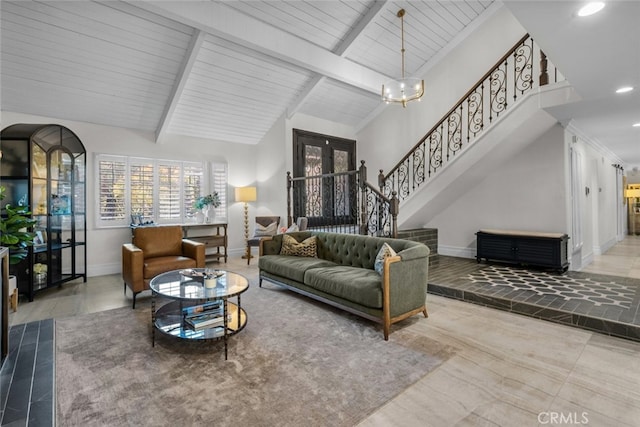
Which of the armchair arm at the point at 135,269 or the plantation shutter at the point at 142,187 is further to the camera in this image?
the plantation shutter at the point at 142,187

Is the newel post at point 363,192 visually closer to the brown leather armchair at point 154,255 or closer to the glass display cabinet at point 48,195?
the brown leather armchair at point 154,255

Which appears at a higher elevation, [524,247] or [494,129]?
[494,129]

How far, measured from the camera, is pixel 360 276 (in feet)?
11.6

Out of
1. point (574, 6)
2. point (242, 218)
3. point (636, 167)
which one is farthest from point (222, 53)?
point (636, 167)

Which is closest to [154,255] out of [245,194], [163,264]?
[163,264]

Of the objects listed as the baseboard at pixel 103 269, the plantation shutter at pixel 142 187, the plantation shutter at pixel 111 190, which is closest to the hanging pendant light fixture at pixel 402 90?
the plantation shutter at pixel 142 187

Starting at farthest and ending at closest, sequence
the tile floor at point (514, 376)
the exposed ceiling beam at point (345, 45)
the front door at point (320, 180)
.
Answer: the front door at point (320, 180) → the exposed ceiling beam at point (345, 45) → the tile floor at point (514, 376)

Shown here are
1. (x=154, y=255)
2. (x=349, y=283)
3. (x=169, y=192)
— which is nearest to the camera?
(x=349, y=283)

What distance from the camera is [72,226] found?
5.15 m

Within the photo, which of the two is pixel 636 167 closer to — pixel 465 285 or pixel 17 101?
pixel 465 285

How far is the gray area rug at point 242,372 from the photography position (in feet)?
6.45

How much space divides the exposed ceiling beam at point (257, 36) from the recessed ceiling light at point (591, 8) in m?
3.74

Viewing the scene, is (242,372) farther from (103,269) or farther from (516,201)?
(516,201)

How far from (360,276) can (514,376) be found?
1633 millimetres
